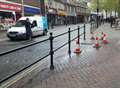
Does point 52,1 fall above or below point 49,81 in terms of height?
above

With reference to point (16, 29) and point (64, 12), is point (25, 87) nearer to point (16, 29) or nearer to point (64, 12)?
point (16, 29)

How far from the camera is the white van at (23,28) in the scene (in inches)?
868

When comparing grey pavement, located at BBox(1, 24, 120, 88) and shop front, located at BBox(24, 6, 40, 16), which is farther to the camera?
shop front, located at BBox(24, 6, 40, 16)

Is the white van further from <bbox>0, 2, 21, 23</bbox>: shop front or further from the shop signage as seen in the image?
the shop signage

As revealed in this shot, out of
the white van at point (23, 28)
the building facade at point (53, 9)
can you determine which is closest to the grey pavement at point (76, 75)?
the white van at point (23, 28)

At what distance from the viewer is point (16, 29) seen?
22438 mm

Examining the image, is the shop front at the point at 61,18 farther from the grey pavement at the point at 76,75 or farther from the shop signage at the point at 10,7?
the grey pavement at the point at 76,75

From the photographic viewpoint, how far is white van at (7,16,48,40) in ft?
72.3

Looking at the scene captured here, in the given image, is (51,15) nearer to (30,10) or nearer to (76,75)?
(30,10)

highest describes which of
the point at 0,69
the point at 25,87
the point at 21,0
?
the point at 21,0

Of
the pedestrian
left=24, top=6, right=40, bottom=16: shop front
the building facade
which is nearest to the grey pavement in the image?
the pedestrian

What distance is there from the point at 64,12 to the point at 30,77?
68038 millimetres

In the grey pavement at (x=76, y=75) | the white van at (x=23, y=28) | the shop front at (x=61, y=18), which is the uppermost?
the shop front at (x=61, y=18)

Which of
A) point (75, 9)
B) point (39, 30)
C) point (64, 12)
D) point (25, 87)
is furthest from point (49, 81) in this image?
point (75, 9)
